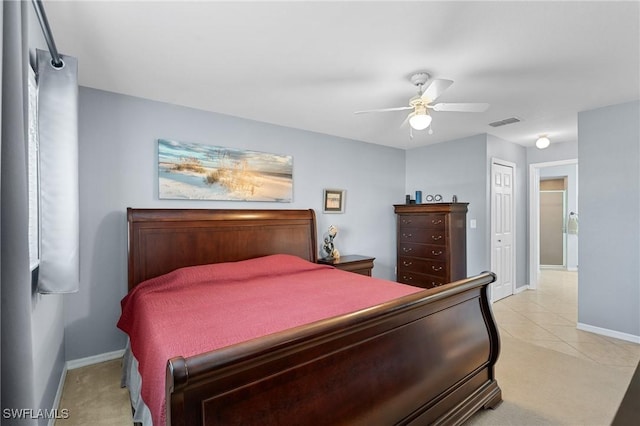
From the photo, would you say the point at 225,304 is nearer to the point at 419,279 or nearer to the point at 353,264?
the point at 353,264

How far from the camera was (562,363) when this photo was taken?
2699 millimetres

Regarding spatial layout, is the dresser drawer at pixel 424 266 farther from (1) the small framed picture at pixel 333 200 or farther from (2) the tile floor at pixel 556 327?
(1) the small framed picture at pixel 333 200

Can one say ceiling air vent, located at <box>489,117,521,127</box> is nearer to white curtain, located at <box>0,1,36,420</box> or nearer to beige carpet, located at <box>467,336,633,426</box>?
beige carpet, located at <box>467,336,633,426</box>

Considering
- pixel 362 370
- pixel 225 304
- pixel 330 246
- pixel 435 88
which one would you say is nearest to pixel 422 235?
pixel 330 246

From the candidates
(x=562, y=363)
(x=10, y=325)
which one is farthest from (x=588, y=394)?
(x=10, y=325)

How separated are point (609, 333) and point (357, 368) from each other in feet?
11.8

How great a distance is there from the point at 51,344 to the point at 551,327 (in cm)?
481

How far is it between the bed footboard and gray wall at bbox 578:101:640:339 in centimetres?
223

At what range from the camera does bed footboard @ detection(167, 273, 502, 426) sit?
→ 1.00m

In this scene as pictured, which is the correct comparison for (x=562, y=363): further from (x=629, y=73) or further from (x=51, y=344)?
(x=51, y=344)

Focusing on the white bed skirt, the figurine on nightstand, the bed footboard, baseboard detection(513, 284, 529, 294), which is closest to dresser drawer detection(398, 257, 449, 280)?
the figurine on nightstand

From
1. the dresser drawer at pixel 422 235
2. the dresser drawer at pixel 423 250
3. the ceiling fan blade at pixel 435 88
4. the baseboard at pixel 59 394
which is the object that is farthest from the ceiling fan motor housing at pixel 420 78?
the baseboard at pixel 59 394

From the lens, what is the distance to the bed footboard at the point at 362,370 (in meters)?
1.00

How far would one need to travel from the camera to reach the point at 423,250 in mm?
4488
